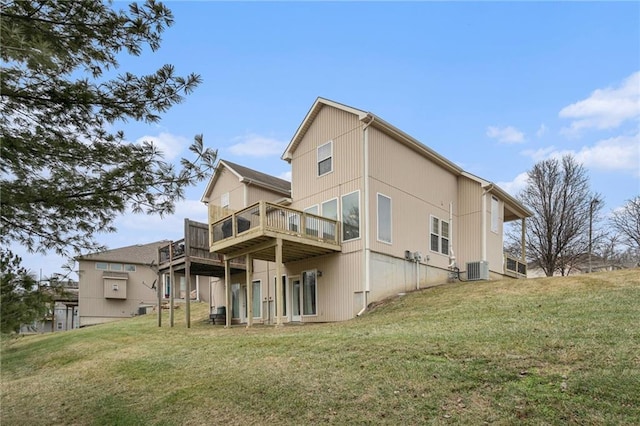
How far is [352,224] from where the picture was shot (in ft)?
48.5

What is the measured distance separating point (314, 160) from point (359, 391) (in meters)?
11.6

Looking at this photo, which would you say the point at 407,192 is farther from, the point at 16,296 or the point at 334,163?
the point at 16,296

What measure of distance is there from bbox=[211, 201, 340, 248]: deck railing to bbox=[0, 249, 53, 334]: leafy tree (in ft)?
30.4

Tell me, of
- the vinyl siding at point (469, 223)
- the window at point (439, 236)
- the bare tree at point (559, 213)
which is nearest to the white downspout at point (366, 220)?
the window at point (439, 236)

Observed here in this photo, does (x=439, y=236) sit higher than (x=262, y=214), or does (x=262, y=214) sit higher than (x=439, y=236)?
(x=262, y=214)

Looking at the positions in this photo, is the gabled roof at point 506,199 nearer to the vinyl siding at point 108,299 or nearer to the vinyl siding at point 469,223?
the vinyl siding at point 469,223

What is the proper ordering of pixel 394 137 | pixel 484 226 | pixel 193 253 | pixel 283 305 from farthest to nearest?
pixel 484 226, pixel 283 305, pixel 193 253, pixel 394 137

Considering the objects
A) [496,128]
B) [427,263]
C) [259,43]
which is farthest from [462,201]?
[259,43]

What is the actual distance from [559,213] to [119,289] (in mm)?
31515

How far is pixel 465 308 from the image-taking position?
36.7 ft

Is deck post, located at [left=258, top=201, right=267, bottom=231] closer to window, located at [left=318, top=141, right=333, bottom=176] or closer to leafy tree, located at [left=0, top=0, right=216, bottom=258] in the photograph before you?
window, located at [left=318, top=141, right=333, bottom=176]

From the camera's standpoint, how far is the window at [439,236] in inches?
685

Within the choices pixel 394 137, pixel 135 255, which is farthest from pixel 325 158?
pixel 135 255

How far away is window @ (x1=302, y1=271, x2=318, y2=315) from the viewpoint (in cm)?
1576
